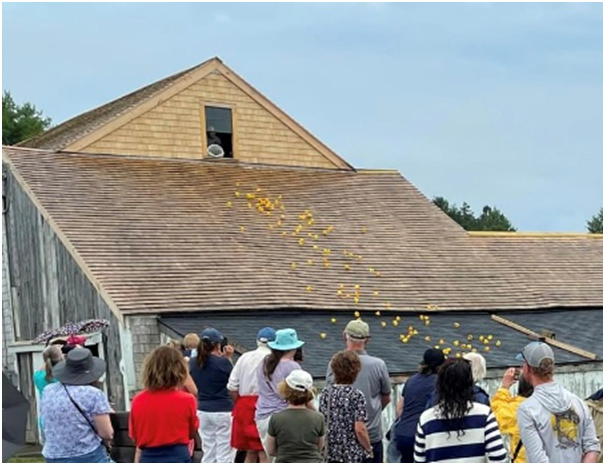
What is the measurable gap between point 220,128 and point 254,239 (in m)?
4.63

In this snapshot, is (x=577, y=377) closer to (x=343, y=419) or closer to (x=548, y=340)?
(x=548, y=340)

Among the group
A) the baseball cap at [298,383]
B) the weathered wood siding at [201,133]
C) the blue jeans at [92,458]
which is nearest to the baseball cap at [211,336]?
the blue jeans at [92,458]

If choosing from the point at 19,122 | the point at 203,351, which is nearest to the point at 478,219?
the point at 19,122

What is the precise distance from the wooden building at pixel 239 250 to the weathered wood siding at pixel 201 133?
3cm

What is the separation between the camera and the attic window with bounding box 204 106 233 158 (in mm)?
26656

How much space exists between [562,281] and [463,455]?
19.9m

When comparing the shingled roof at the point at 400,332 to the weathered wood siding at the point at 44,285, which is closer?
the shingled roof at the point at 400,332

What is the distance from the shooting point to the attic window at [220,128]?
26656mm

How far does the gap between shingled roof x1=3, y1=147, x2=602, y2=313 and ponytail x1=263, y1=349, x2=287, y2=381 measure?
8.89 metres

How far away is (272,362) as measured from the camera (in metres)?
10.5

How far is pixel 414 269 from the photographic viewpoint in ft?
80.0

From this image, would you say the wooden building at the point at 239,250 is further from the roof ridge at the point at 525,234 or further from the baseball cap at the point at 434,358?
the baseball cap at the point at 434,358

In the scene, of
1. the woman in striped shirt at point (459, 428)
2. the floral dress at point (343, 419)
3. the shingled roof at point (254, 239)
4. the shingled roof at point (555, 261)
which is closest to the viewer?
the woman in striped shirt at point (459, 428)

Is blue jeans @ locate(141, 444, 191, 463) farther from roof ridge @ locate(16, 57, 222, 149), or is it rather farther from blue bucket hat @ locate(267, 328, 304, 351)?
roof ridge @ locate(16, 57, 222, 149)
